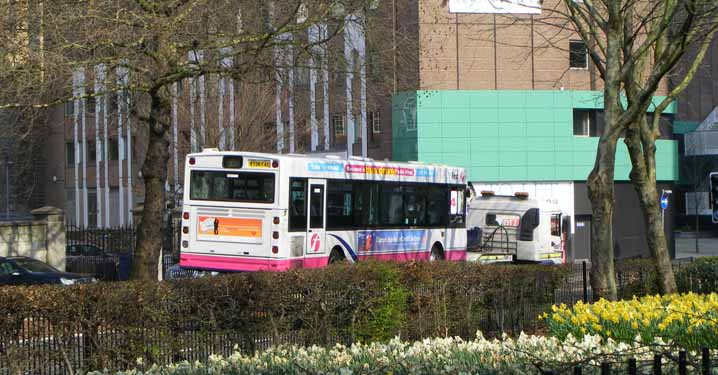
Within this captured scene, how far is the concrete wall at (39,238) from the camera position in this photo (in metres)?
29.3

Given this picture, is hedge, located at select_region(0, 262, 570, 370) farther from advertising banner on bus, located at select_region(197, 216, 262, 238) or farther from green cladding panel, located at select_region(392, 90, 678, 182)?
green cladding panel, located at select_region(392, 90, 678, 182)

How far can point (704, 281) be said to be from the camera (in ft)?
61.7

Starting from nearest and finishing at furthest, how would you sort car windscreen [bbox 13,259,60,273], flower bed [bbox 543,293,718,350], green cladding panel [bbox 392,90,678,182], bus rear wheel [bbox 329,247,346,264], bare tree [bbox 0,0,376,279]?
flower bed [bbox 543,293,718,350], bare tree [bbox 0,0,376,279], bus rear wheel [bbox 329,247,346,264], car windscreen [bbox 13,259,60,273], green cladding panel [bbox 392,90,678,182]

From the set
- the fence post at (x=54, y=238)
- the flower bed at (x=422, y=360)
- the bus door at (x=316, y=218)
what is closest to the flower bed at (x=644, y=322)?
the flower bed at (x=422, y=360)

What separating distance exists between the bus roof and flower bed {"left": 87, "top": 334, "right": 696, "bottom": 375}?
44.0ft

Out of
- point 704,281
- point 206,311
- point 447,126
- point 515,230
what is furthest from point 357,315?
point 447,126

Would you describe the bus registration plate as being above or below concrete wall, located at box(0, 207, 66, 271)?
above

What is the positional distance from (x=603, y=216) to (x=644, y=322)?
409cm

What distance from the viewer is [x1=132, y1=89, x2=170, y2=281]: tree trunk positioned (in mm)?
17656

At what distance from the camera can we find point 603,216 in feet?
46.1

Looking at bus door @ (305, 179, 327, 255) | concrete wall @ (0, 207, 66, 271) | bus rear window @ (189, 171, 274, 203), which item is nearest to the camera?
bus rear window @ (189, 171, 274, 203)

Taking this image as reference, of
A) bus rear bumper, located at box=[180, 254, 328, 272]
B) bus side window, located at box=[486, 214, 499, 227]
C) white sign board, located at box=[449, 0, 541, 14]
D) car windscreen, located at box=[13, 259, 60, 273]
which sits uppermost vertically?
white sign board, located at box=[449, 0, 541, 14]

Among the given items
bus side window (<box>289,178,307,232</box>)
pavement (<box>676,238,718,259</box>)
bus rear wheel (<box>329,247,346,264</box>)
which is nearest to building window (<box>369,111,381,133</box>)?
pavement (<box>676,238,718,259</box>)

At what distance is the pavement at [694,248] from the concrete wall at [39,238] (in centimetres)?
3325
